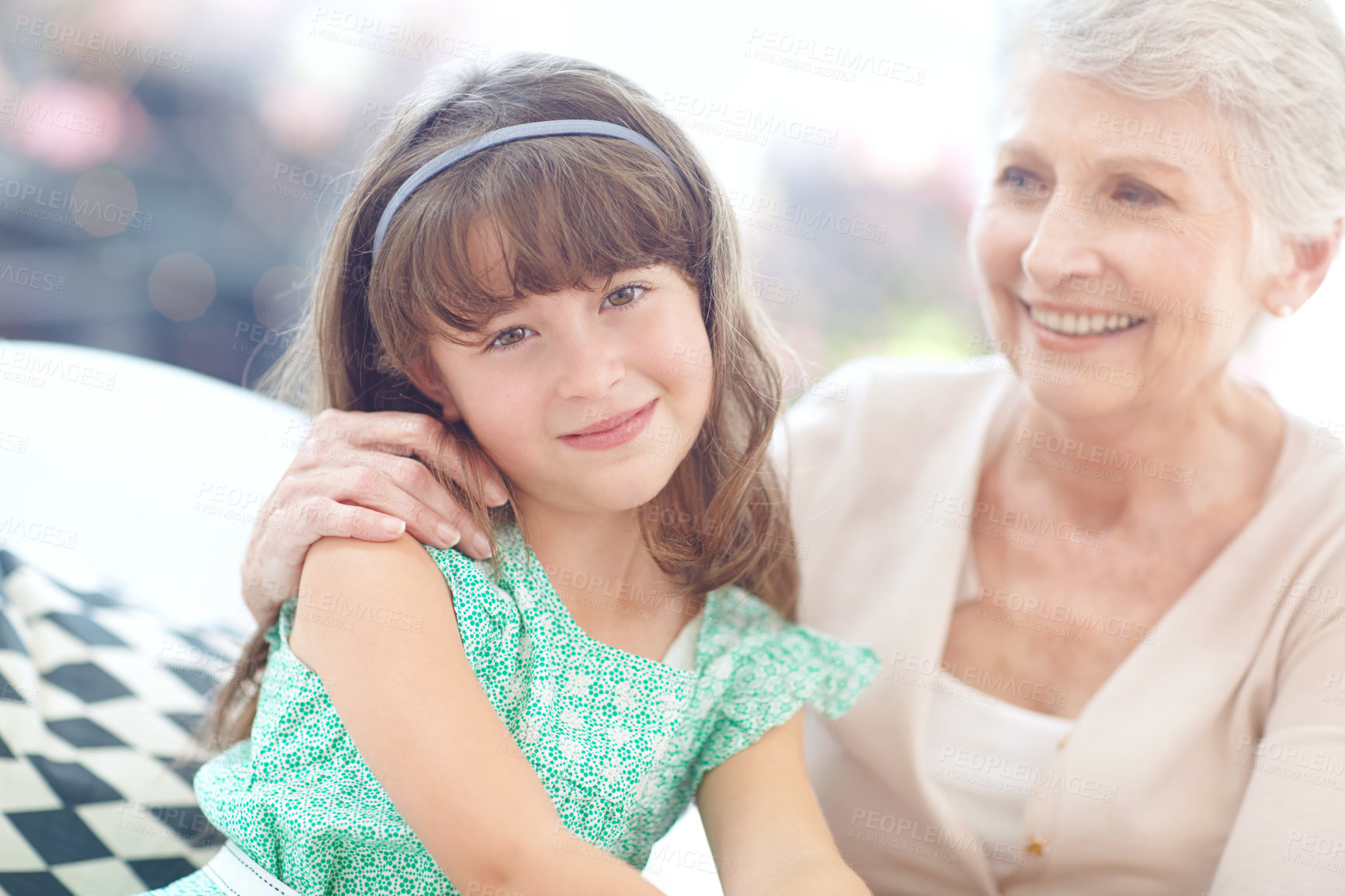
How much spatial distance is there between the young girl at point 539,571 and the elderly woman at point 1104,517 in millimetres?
113

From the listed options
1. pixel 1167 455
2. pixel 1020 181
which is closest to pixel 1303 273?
pixel 1167 455

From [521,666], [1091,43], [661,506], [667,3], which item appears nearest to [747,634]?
[661,506]

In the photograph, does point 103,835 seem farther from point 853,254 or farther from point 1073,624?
point 853,254

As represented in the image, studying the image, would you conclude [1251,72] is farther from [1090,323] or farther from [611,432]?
[611,432]

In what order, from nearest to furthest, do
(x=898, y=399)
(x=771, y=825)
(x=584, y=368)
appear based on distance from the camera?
(x=584, y=368) < (x=771, y=825) < (x=898, y=399)

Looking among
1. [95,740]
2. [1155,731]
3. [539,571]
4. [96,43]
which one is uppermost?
[96,43]

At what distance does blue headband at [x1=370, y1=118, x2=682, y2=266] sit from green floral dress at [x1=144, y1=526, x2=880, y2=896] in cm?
39

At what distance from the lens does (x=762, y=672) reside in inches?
55.0

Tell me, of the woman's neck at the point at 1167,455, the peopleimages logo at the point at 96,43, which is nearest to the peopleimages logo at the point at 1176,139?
the woman's neck at the point at 1167,455

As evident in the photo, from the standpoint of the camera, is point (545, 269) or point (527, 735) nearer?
point (545, 269)

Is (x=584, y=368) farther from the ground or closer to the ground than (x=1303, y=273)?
closer to the ground

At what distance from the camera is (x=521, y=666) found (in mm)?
1245

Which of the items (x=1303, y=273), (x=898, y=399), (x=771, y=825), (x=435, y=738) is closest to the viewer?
(x=435, y=738)

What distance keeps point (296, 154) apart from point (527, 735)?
267 cm
